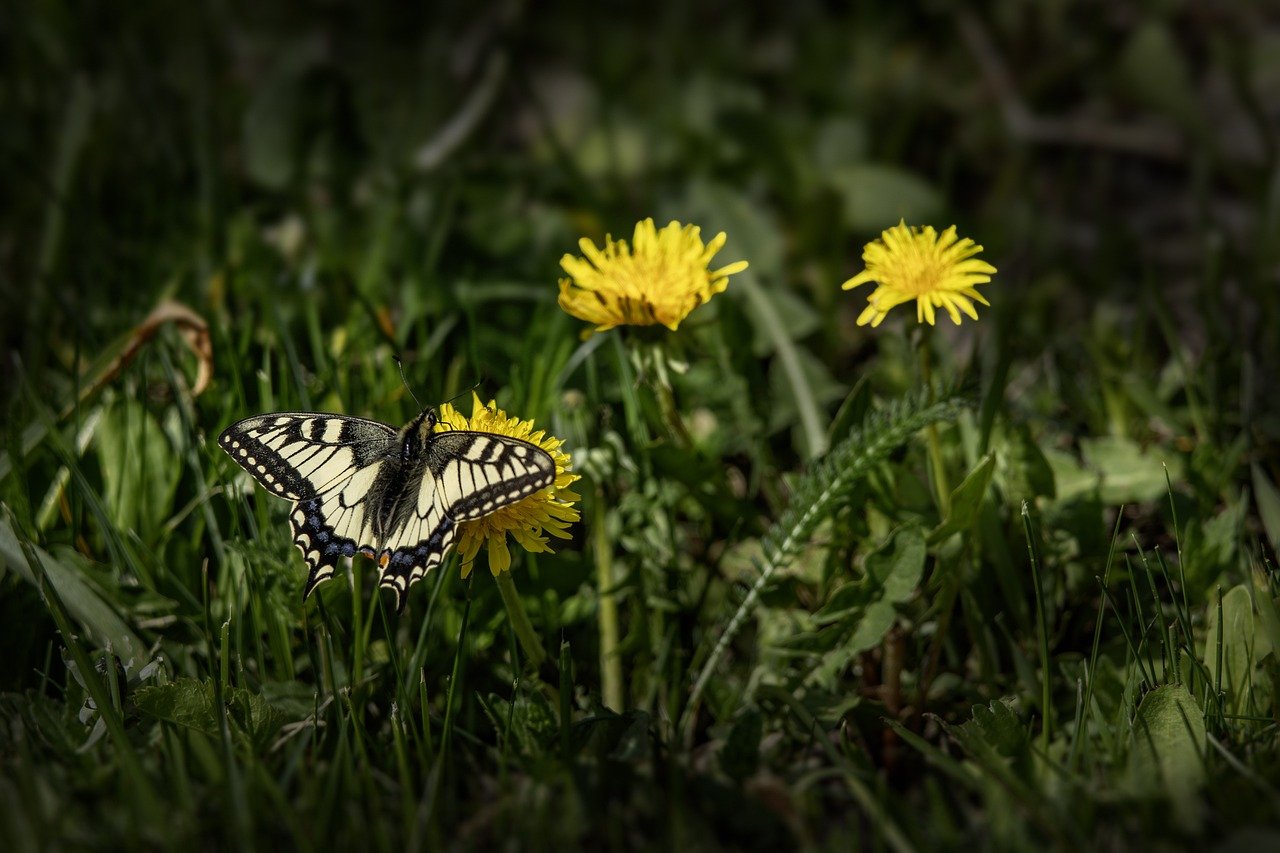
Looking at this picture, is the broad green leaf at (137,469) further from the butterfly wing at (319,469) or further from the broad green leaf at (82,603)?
the butterfly wing at (319,469)

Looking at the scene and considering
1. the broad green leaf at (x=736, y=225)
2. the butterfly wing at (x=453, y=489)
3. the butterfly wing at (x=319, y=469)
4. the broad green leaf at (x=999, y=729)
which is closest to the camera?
the butterfly wing at (x=453, y=489)

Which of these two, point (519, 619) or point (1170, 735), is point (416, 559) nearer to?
point (519, 619)

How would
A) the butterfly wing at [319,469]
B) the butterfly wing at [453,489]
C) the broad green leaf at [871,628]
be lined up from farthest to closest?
the broad green leaf at [871,628] → the butterfly wing at [319,469] → the butterfly wing at [453,489]

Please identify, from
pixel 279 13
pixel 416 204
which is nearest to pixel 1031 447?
pixel 416 204

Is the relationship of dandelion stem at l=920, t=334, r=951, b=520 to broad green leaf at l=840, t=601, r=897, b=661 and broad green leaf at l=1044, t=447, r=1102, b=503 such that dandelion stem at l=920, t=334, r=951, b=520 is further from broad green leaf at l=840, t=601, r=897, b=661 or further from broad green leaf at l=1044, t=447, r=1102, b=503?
broad green leaf at l=1044, t=447, r=1102, b=503

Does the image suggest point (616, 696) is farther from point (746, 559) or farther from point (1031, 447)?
point (1031, 447)

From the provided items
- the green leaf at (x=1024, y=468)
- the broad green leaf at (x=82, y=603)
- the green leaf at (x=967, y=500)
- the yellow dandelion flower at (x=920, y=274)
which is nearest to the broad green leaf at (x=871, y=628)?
the green leaf at (x=967, y=500)
